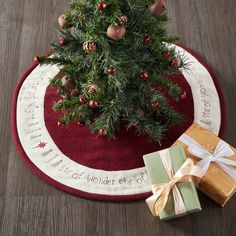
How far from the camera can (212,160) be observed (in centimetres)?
114

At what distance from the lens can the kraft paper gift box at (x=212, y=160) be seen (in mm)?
1107

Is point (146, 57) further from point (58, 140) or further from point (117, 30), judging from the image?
point (58, 140)

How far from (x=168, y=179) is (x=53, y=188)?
15.9 inches

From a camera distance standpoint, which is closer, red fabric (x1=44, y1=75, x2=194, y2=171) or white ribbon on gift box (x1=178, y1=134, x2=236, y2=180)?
white ribbon on gift box (x1=178, y1=134, x2=236, y2=180)

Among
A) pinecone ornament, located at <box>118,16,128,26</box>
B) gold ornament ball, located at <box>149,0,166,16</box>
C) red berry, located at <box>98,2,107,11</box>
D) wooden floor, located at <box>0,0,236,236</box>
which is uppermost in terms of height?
gold ornament ball, located at <box>149,0,166,16</box>

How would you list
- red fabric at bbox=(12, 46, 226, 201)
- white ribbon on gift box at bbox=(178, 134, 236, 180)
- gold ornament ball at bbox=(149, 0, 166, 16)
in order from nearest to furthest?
gold ornament ball at bbox=(149, 0, 166, 16) < white ribbon on gift box at bbox=(178, 134, 236, 180) < red fabric at bbox=(12, 46, 226, 201)

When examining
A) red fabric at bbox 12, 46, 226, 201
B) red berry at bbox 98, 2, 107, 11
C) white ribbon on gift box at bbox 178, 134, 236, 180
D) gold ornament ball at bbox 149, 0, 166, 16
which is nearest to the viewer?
red berry at bbox 98, 2, 107, 11

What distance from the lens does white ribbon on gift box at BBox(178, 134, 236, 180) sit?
3.71 ft

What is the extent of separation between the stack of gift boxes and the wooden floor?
0.08 meters

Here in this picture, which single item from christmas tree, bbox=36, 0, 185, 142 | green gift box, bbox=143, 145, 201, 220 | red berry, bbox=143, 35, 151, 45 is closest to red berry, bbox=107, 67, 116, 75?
christmas tree, bbox=36, 0, 185, 142

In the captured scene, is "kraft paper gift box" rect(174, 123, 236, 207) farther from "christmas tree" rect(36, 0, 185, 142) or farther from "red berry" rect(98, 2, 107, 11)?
"red berry" rect(98, 2, 107, 11)

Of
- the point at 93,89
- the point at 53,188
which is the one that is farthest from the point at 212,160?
the point at 53,188

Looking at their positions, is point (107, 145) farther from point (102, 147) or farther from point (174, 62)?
point (174, 62)

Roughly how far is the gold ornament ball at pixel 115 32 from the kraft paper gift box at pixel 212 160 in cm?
43
